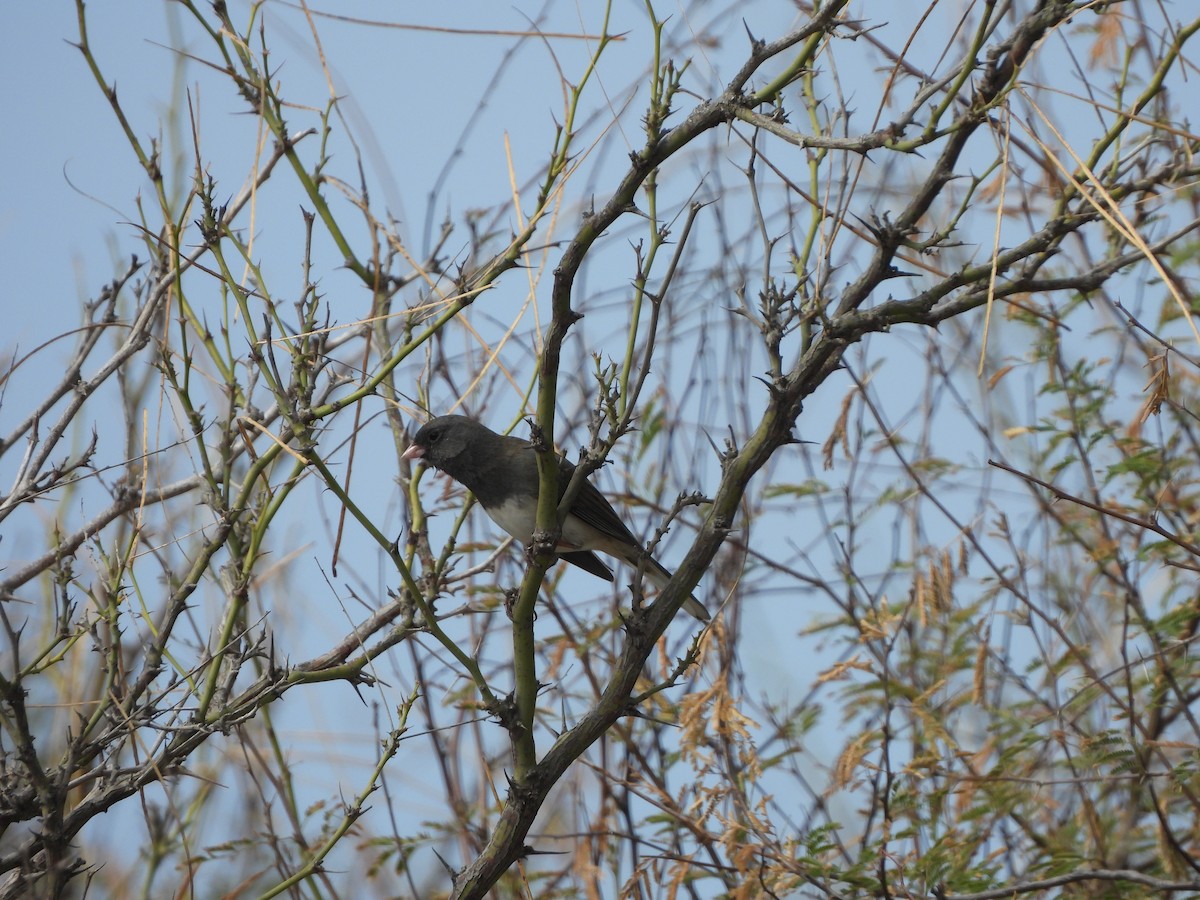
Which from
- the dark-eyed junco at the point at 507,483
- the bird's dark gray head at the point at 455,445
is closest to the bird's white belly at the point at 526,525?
the dark-eyed junco at the point at 507,483

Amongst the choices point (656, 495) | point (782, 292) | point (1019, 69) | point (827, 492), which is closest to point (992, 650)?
point (827, 492)

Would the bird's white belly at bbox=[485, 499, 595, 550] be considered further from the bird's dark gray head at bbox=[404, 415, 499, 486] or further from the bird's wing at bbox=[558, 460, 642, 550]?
the bird's dark gray head at bbox=[404, 415, 499, 486]

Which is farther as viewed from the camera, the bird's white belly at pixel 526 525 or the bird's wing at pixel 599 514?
the bird's wing at pixel 599 514

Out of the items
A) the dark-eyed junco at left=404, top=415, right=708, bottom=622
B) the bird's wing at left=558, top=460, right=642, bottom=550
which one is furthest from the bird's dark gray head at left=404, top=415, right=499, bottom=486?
the bird's wing at left=558, top=460, right=642, bottom=550

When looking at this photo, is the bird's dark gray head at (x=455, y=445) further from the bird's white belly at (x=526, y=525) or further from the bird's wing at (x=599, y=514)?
the bird's wing at (x=599, y=514)

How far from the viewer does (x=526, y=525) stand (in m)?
3.81

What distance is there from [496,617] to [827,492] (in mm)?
1425

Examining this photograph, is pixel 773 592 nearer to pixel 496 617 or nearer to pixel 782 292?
pixel 496 617

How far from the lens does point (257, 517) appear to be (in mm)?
3041

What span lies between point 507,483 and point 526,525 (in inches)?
11.2

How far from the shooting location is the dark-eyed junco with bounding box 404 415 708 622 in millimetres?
3930

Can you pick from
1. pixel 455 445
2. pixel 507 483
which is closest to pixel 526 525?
pixel 507 483

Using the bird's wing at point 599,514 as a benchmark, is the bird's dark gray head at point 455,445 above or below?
above

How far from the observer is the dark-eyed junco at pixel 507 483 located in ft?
12.9
